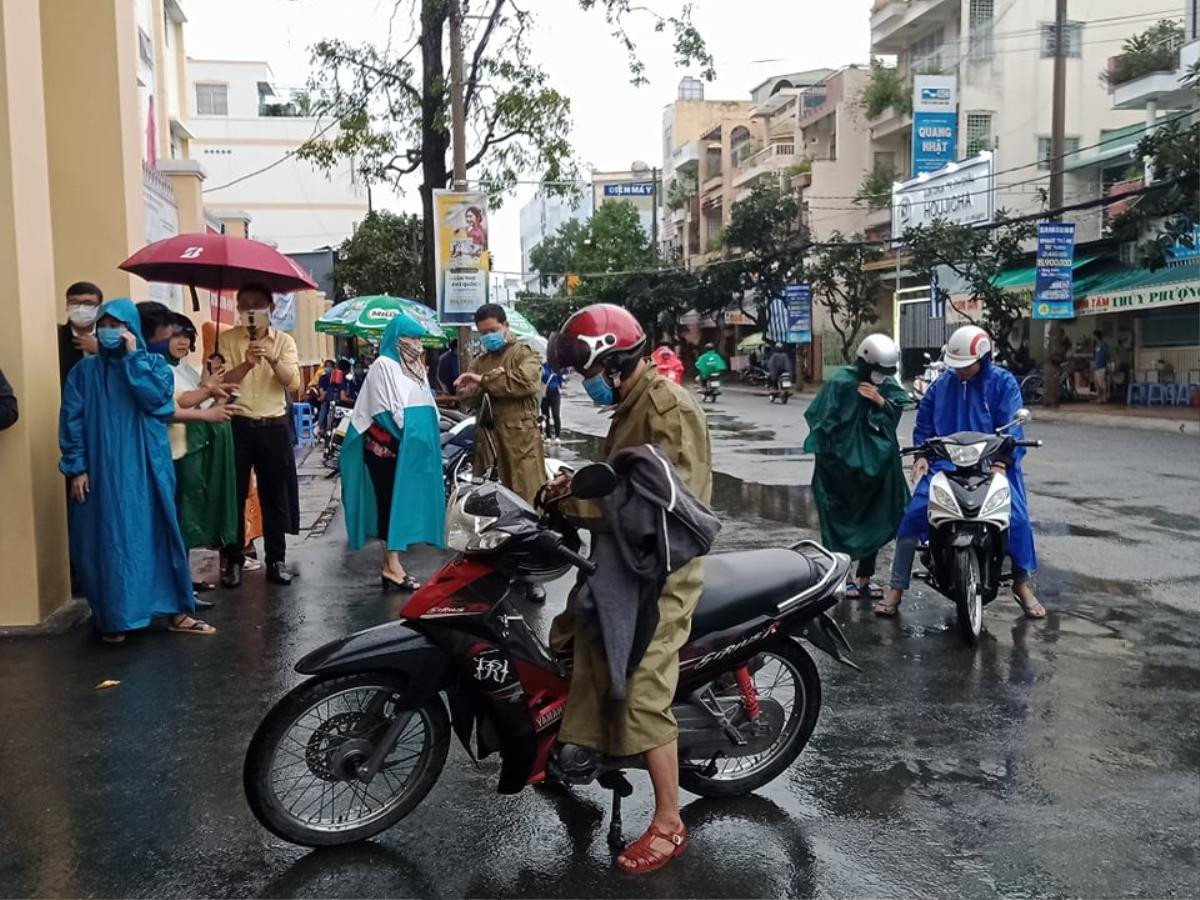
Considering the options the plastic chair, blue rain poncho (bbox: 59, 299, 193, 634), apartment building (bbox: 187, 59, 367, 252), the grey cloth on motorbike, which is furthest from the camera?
apartment building (bbox: 187, 59, 367, 252)

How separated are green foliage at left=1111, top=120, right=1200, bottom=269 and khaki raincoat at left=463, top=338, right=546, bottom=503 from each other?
17850mm

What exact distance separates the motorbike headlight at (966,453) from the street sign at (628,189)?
4258 cm

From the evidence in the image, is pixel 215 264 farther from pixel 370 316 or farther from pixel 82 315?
pixel 370 316

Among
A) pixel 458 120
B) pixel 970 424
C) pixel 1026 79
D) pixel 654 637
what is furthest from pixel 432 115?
pixel 1026 79

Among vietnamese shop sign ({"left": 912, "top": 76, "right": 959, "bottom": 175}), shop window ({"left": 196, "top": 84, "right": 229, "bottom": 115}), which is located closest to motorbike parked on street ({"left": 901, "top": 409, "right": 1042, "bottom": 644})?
vietnamese shop sign ({"left": 912, "top": 76, "right": 959, "bottom": 175})

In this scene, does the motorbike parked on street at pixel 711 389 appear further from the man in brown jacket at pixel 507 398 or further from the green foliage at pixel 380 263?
the man in brown jacket at pixel 507 398

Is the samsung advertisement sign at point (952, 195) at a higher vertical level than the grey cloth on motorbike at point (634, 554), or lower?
higher

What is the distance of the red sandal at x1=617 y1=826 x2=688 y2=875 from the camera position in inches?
138

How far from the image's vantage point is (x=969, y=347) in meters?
6.54

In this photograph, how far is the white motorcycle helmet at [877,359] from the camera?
6.71 meters

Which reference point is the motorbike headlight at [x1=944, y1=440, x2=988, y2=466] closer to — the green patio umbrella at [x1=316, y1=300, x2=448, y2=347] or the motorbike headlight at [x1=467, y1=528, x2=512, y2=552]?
the motorbike headlight at [x1=467, y1=528, x2=512, y2=552]

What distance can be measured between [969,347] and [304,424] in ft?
50.4

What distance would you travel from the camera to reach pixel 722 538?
952 cm


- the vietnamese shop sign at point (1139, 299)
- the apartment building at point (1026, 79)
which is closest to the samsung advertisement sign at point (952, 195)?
the apartment building at point (1026, 79)
